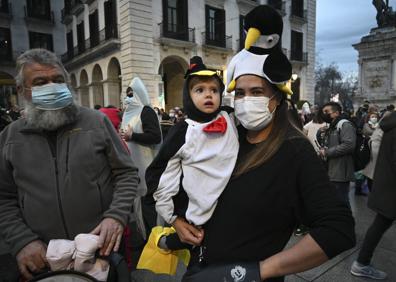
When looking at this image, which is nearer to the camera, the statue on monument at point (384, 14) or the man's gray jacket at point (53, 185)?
the man's gray jacket at point (53, 185)

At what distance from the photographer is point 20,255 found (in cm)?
167

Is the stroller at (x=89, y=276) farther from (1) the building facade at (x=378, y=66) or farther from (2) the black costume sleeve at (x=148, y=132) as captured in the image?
(1) the building facade at (x=378, y=66)

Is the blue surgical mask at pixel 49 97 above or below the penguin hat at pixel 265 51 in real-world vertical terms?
below

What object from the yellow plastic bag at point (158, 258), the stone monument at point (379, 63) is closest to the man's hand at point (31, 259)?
the yellow plastic bag at point (158, 258)

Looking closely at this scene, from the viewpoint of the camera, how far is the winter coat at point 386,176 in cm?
297

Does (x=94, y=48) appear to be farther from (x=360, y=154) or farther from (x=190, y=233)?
(x=190, y=233)

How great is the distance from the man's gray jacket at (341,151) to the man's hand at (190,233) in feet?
11.0

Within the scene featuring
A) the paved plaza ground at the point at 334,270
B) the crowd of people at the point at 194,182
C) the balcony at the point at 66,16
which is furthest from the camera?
the balcony at the point at 66,16

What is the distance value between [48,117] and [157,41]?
54.4ft

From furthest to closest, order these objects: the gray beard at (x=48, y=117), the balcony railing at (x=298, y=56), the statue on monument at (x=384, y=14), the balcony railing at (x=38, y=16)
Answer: the balcony railing at (x=38, y=16) < the balcony railing at (x=298, y=56) < the statue on monument at (x=384, y=14) < the gray beard at (x=48, y=117)

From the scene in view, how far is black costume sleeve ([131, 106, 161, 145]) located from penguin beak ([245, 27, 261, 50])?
2.81 metres

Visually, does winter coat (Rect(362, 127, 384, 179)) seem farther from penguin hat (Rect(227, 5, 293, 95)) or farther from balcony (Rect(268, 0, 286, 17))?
balcony (Rect(268, 0, 286, 17))

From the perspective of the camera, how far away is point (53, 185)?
68.7 inches

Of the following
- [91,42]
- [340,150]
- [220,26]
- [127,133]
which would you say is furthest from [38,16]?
[340,150]
